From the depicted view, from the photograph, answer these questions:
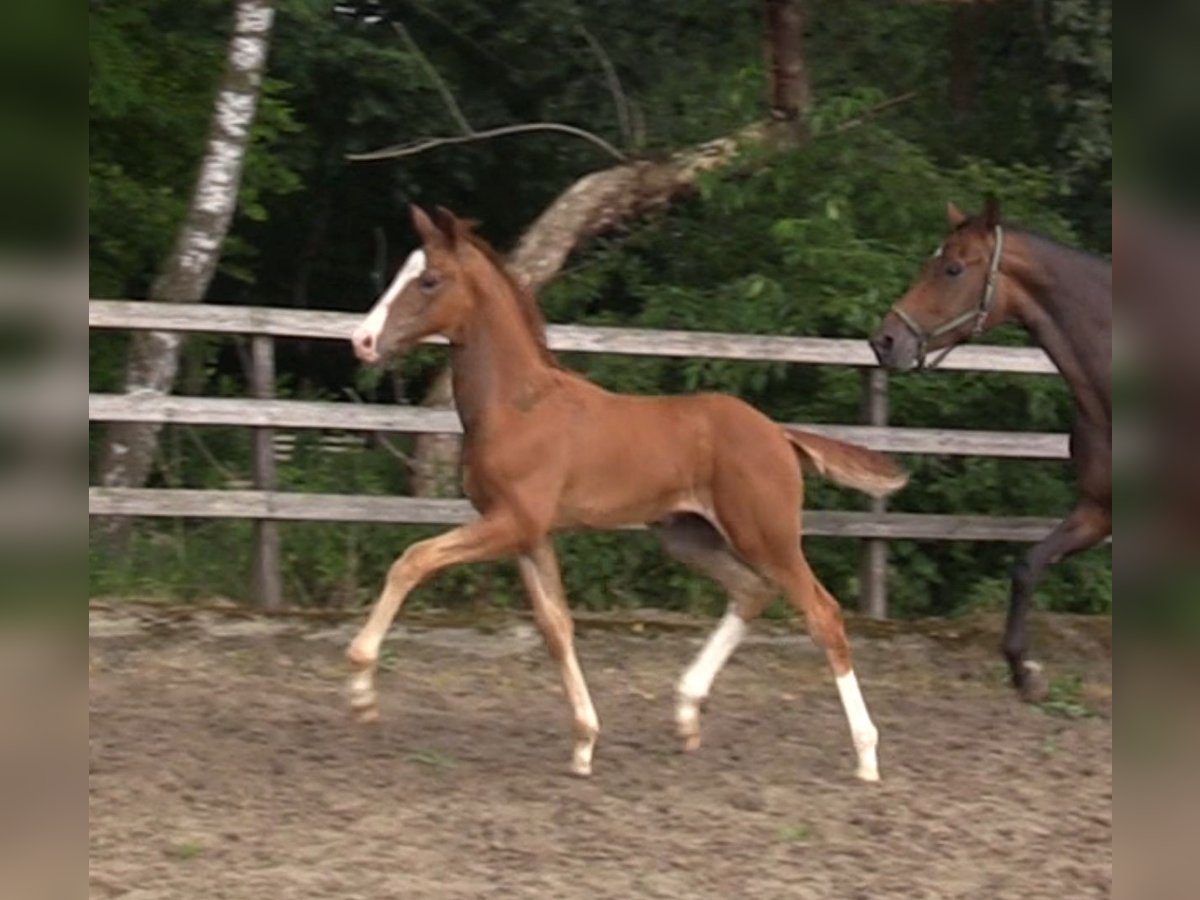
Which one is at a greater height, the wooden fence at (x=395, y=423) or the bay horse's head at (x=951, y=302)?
the bay horse's head at (x=951, y=302)

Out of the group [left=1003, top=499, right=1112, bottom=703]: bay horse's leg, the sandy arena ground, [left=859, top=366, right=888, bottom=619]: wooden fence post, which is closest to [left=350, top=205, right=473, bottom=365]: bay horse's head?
the sandy arena ground

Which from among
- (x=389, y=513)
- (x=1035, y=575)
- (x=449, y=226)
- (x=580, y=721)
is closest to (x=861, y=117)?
(x=1035, y=575)

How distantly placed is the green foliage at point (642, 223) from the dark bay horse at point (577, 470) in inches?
94.8

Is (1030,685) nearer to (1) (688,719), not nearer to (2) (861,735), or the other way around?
(2) (861,735)

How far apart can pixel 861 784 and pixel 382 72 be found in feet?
27.4

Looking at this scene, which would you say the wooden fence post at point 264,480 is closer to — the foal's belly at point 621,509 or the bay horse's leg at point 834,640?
the foal's belly at point 621,509

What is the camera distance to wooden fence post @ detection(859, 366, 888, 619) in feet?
27.0

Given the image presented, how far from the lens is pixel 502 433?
556 cm

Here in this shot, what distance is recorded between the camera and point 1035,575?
7008mm

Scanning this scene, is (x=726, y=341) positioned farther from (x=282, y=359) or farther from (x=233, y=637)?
(x=282, y=359)

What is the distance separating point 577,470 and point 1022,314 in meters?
2.44

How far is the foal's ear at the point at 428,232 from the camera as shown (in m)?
5.62

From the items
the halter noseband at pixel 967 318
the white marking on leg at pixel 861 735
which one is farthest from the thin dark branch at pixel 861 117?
the white marking on leg at pixel 861 735

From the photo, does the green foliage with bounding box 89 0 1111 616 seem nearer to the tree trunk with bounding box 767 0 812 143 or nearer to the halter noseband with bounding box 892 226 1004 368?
the tree trunk with bounding box 767 0 812 143
